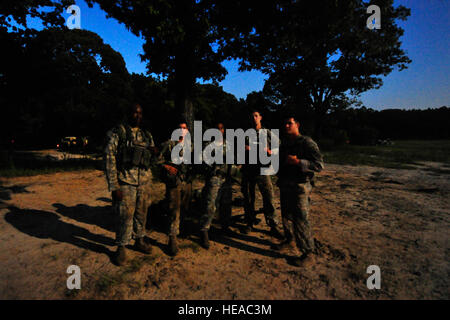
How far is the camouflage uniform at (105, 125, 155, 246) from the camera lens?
3.31 meters

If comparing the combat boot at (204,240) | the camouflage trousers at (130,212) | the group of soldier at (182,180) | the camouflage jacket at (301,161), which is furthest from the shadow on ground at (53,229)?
the camouflage jacket at (301,161)

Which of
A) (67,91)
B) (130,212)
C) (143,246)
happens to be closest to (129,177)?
(130,212)

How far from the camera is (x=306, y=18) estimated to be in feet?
26.3

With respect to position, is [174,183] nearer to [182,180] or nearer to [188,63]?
[182,180]

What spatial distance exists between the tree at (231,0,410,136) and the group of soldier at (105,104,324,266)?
6429mm

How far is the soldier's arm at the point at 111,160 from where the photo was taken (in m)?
3.20

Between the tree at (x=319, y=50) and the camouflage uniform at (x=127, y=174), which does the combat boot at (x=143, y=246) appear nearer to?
the camouflage uniform at (x=127, y=174)

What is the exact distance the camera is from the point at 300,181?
3.28 meters

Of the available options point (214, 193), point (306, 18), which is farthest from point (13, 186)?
point (306, 18)

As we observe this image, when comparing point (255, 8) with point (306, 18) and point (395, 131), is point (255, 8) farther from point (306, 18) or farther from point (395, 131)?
point (395, 131)

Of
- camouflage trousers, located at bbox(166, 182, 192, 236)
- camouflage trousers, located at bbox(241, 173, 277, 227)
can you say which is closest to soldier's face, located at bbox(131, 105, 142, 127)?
camouflage trousers, located at bbox(166, 182, 192, 236)

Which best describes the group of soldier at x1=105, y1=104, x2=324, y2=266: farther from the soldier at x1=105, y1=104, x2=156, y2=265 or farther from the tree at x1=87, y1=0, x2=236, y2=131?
the tree at x1=87, y1=0, x2=236, y2=131

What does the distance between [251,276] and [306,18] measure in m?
9.11

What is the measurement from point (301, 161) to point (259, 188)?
1.22m
